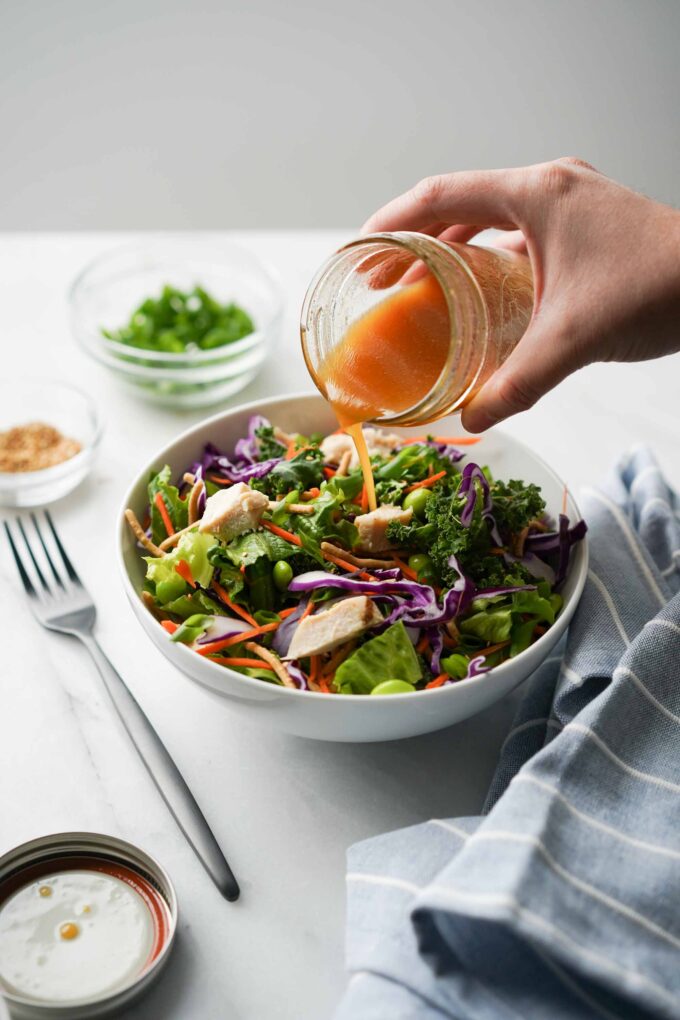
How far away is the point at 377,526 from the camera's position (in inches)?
80.0

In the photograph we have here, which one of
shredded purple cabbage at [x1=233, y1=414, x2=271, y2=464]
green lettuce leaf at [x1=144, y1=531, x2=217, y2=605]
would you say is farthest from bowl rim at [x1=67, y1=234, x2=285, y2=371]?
green lettuce leaf at [x1=144, y1=531, x2=217, y2=605]

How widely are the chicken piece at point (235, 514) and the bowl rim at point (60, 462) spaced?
2.69ft

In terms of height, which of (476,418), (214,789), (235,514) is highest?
(476,418)

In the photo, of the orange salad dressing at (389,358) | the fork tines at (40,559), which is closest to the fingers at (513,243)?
the orange salad dressing at (389,358)

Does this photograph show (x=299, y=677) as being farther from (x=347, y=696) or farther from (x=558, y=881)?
(x=558, y=881)

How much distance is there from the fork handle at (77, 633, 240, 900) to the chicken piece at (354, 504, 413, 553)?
2.01 ft

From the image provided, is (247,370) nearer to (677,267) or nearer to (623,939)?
(677,267)

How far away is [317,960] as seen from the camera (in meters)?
1.75

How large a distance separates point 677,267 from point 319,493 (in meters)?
0.90

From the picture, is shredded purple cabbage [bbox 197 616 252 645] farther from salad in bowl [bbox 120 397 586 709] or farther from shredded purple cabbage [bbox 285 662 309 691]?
shredded purple cabbage [bbox 285 662 309 691]

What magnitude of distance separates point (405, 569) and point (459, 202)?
2.63 ft

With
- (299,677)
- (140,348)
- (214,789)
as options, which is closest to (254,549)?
(299,677)

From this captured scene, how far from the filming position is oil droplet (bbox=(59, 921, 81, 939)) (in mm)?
1646

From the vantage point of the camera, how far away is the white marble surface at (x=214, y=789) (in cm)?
174
